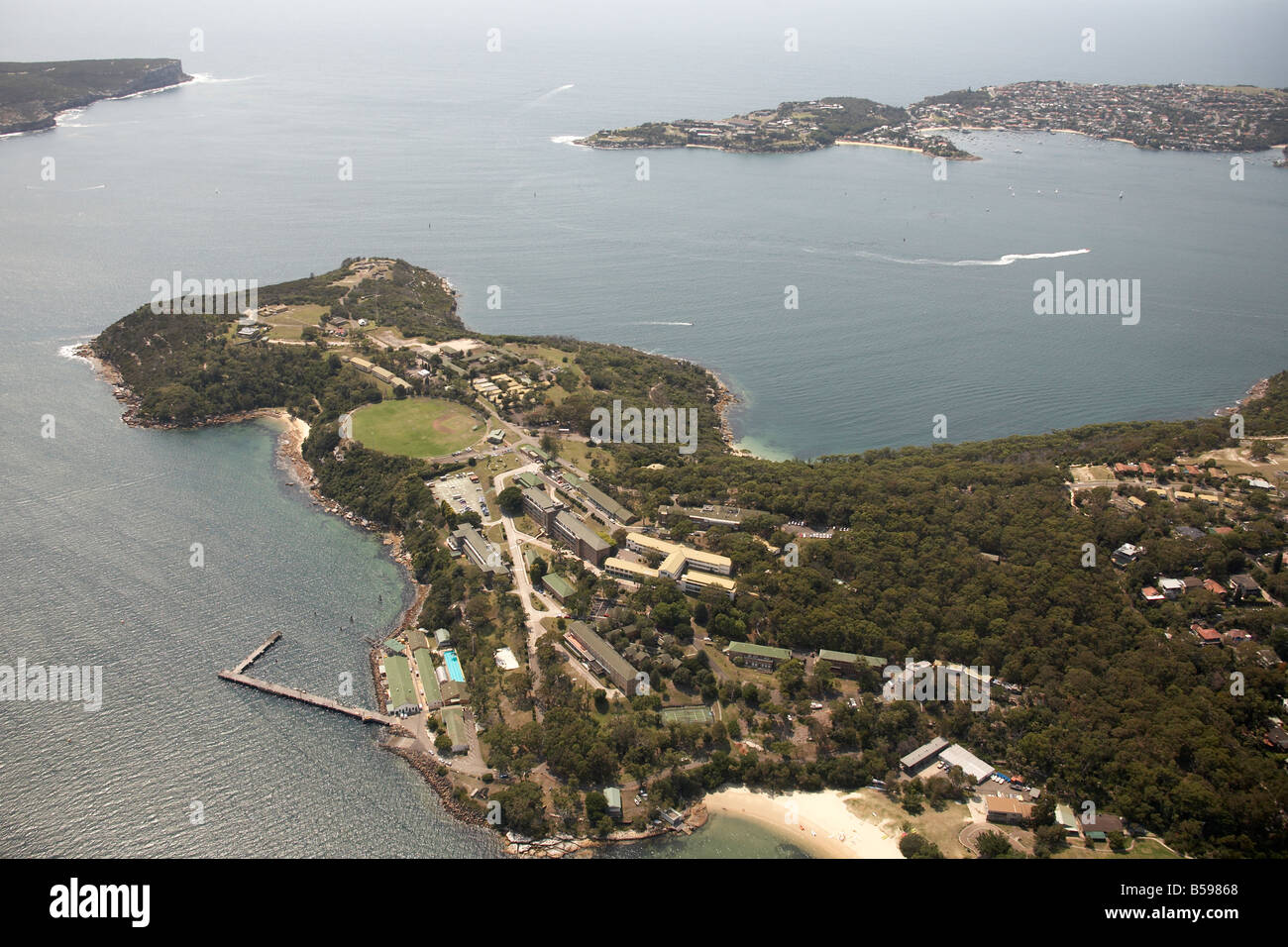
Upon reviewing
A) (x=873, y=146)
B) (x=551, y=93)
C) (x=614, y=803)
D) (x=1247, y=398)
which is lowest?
(x=614, y=803)

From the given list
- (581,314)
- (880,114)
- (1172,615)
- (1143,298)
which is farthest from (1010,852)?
(880,114)

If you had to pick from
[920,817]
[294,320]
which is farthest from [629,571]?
[294,320]

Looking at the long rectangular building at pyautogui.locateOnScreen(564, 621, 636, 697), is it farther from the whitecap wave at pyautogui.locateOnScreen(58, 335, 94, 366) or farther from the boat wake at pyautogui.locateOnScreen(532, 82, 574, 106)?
the boat wake at pyautogui.locateOnScreen(532, 82, 574, 106)

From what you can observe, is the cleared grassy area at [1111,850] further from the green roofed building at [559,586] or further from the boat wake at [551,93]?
the boat wake at [551,93]

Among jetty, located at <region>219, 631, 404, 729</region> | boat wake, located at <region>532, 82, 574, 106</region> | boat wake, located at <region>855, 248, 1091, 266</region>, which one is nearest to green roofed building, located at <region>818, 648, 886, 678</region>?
jetty, located at <region>219, 631, 404, 729</region>

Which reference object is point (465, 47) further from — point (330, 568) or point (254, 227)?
point (330, 568)

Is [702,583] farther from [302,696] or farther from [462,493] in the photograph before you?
[302,696]

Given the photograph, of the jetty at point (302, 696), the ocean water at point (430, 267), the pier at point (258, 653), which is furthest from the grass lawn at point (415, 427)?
the jetty at point (302, 696)
